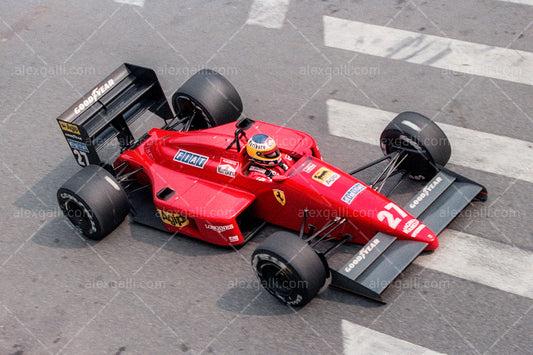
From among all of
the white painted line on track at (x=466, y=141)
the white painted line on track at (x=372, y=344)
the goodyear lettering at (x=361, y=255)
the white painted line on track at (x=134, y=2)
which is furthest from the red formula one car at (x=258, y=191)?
the white painted line on track at (x=134, y=2)

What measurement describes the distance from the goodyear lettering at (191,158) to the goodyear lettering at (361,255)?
241 cm

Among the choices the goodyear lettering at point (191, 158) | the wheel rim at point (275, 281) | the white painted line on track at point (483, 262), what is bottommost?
the white painted line on track at point (483, 262)

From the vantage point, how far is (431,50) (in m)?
11.8

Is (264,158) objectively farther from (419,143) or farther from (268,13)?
(268,13)

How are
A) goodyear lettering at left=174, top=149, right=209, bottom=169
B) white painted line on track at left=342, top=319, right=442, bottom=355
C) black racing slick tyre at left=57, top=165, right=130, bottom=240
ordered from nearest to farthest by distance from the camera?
white painted line on track at left=342, top=319, right=442, bottom=355 < black racing slick tyre at left=57, top=165, right=130, bottom=240 < goodyear lettering at left=174, top=149, right=209, bottom=169

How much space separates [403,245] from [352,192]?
88 centimetres

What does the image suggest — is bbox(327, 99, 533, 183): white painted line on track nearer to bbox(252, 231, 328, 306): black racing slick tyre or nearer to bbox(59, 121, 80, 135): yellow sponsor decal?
bbox(252, 231, 328, 306): black racing slick tyre

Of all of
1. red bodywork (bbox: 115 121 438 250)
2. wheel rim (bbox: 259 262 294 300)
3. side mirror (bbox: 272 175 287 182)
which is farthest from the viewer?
side mirror (bbox: 272 175 287 182)

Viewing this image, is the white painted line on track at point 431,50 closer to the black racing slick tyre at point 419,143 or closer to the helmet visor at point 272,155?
the black racing slick tyre at point 419,143

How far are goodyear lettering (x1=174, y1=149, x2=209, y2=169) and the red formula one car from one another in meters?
0.02

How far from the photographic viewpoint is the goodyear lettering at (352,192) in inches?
311

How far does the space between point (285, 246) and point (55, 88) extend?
667cm

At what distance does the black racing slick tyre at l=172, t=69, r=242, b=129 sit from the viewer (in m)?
9.67

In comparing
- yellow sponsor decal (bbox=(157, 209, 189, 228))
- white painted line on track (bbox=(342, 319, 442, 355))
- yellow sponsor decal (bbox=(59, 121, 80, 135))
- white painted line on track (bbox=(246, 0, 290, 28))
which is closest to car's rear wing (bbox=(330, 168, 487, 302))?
white painted line on track (bbox=(342, 319, 442, 355))
